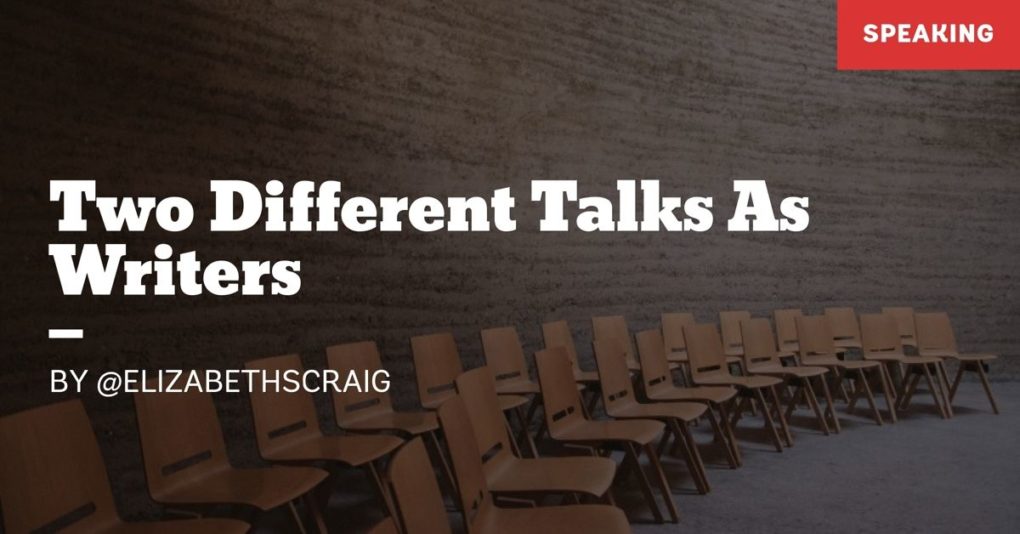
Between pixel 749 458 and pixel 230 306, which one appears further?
pixel 749 458

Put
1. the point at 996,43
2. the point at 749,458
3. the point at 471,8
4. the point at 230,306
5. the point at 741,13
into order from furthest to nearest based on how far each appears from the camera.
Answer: the point at 996,43 < the point at 741,13 < the point at 471,8 < the point at 749,458 < the point at 230,306

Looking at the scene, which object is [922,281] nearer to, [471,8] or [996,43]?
[996,43]

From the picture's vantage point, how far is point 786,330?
7.64m

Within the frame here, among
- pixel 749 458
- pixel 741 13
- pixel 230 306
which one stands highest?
pixel 741 13

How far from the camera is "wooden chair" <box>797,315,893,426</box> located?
22.2 ft

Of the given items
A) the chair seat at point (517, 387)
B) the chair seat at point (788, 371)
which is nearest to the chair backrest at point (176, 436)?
the chair seat at point (517, 387)

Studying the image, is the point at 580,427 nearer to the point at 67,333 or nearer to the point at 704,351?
the point at 704,351

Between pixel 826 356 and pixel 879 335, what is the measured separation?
695mm

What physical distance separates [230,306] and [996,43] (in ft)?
29.4

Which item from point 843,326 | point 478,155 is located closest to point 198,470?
point 478,155

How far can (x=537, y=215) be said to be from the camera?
275 inches

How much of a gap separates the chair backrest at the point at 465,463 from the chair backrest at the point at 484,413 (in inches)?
10.2

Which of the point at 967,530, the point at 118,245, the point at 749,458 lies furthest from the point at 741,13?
the point at 118,245

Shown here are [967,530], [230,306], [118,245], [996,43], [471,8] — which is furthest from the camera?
[996,43]
